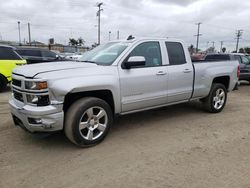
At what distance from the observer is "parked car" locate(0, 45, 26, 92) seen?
9.48 metres

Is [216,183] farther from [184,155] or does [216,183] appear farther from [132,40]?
[132,40]

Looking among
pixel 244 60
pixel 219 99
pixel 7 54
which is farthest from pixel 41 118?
pixel 244 60

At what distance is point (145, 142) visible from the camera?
4621 millimetres

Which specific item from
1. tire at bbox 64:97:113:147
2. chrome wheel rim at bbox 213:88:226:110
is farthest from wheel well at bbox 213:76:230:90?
tire at bbox 64:97:113:147

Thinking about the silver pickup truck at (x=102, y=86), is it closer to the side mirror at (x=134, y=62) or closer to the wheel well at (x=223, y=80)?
the side mirror at (x=134, y=62)

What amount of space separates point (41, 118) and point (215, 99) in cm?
464

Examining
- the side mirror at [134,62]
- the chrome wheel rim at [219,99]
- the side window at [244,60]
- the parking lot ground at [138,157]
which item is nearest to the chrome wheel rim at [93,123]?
the parking lot ground at [138,157]

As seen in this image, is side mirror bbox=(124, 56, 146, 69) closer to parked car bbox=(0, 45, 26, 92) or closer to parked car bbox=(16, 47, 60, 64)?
parked car bbox=(0, 45, 26, 92)

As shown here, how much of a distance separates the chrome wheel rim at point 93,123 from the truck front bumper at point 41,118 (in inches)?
15.4

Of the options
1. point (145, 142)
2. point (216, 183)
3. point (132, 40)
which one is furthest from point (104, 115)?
point (216, 183)

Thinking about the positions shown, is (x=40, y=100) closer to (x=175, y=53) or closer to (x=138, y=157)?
(x=138, y=157)

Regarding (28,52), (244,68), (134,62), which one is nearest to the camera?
(134,62)

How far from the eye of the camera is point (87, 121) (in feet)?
14.2

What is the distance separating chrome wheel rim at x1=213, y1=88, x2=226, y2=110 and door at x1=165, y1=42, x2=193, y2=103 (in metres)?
1.11
